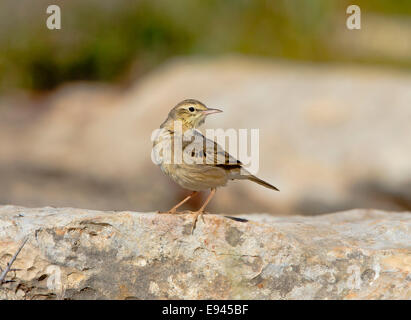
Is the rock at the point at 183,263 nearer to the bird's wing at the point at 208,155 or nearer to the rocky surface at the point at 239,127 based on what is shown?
the bird's wing at the point at 208,155

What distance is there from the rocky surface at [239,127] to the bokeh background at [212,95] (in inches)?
0.9

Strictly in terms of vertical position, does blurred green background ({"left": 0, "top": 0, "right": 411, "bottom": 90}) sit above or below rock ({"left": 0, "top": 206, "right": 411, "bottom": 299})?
above

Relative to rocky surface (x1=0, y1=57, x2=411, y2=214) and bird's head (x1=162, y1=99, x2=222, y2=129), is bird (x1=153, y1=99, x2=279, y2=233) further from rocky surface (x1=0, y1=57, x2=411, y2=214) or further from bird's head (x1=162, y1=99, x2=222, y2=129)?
rocky surface (x1=0, y1=57, x2=411, y2=214)

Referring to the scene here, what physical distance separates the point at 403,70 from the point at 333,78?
3.52 m

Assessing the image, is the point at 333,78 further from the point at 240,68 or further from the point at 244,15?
the point at 244,15

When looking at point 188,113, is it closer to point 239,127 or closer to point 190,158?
point 190,158

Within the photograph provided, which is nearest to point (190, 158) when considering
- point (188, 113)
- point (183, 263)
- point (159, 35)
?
point (188, 113)

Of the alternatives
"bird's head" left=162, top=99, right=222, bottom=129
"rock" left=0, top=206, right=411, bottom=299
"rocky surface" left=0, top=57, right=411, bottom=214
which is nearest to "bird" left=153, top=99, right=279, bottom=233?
"bird's head" left=162, top=99, right=222, bottom=129

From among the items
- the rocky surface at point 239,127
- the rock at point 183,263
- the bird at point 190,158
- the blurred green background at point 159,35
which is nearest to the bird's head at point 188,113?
the bird at point 190,158

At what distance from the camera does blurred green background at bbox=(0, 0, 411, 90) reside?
14.6 m

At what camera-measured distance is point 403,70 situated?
15.2 metres

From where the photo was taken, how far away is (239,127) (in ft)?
35.5

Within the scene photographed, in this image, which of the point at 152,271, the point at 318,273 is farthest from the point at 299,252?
the point at 152,271

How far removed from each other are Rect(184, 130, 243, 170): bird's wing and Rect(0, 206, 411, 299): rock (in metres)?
0.78
